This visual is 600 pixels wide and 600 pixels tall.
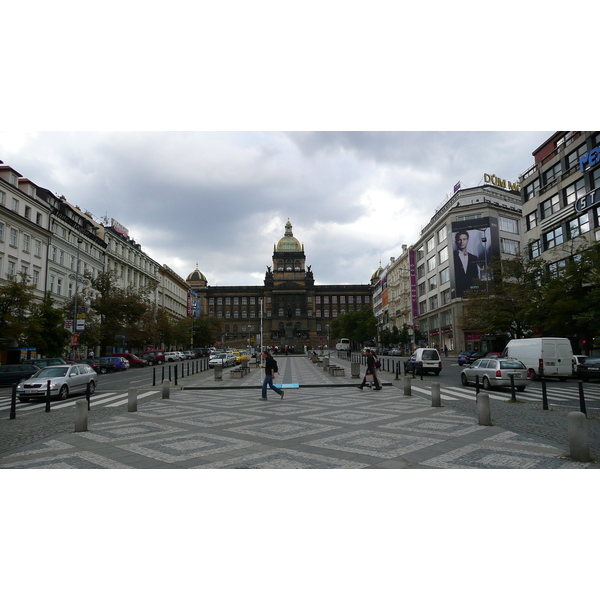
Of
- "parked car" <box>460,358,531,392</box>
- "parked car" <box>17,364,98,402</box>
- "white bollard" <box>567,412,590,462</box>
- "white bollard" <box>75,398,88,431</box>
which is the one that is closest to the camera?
"white bollard" <box>567,412,590,462</box>

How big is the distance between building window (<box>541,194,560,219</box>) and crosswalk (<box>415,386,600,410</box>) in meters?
25.0

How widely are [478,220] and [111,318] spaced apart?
152ft

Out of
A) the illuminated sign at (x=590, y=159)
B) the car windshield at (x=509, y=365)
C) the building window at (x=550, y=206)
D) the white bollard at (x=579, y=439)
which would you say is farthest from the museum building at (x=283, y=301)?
the white bollard at (x=579, y=439)

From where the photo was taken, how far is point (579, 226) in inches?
1433

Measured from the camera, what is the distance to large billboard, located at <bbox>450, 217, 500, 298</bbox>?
195 feet

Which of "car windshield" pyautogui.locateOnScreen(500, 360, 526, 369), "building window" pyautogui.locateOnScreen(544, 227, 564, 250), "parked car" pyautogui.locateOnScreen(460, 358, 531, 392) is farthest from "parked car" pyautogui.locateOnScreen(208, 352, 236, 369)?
"building window" pyautogui.locateOnScreen(544, 227, 564, 250)

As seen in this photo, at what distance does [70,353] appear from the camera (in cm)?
4844

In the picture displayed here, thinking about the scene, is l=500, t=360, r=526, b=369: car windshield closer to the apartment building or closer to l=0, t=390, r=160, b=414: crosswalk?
l=0, t=390, r=160, b=414: crosswalk

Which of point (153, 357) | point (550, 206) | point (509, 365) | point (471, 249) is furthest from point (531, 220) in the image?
point (153, 357)

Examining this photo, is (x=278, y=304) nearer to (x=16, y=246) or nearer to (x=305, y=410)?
(x=16, y=246)

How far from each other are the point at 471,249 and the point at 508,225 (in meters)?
7.42

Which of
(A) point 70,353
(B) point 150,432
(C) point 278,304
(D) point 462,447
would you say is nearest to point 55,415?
(B) point 150,432

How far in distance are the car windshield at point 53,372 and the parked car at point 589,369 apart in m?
25.3

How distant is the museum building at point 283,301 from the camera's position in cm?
13625
